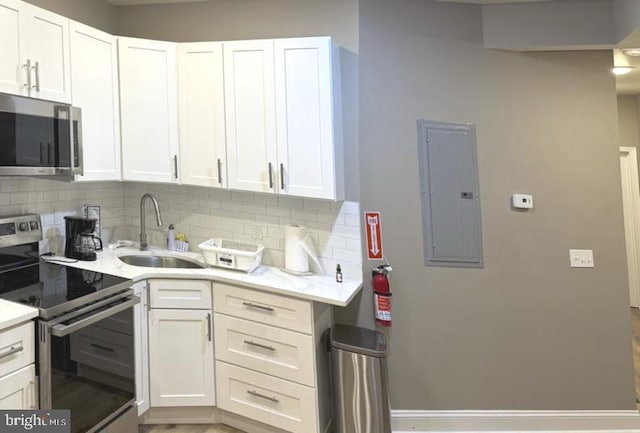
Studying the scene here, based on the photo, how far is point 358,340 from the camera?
2209mm

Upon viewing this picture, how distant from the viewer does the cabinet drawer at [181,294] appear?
2.36 meters

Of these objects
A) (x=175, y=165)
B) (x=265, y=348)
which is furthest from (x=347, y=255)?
(x=175, y=165)

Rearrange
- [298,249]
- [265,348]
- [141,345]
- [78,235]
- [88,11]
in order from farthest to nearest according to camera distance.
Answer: [88,11] → [78,235] → [298,249] → [141,345] → [265,348]

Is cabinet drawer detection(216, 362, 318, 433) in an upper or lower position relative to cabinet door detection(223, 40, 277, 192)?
lower

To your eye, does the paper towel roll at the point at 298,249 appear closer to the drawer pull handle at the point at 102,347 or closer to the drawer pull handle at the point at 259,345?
the drawer pull handle at the point at 259,345

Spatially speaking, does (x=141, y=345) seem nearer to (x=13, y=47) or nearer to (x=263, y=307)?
(x=263, y=307)

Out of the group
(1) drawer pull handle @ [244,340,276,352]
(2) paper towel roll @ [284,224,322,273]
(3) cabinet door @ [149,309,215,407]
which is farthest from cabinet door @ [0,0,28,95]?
(1) drawer pull handle @ [244,340,276,352]

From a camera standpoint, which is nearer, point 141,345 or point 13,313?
point 13,313

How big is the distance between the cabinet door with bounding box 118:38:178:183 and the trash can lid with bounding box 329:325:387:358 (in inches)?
59.8

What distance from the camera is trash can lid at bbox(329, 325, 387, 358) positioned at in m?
2.09

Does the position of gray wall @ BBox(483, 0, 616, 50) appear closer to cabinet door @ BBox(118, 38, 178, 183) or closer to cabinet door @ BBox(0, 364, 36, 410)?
cabinet door @ BBox(118, 38, 178, 183)

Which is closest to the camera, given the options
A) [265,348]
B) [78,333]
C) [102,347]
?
[78,333]

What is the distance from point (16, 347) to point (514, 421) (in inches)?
108

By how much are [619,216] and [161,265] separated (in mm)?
3092
